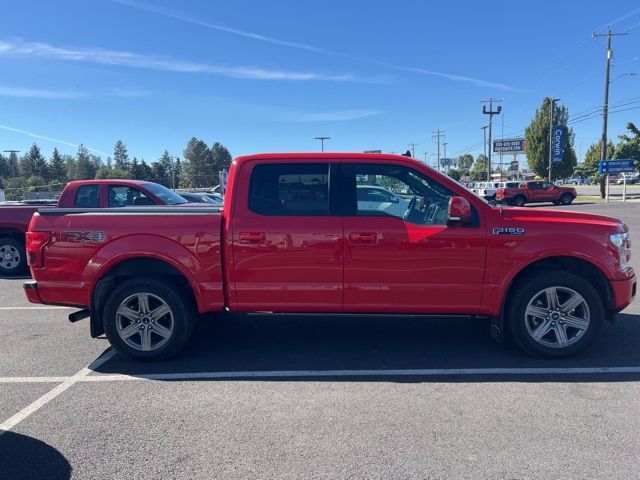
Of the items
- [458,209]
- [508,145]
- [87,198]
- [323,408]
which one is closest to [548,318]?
[458,209]

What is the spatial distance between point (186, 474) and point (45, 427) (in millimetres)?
1330

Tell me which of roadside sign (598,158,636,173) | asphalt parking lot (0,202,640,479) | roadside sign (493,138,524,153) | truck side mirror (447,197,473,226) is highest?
roadside sign (493,138,524,153)

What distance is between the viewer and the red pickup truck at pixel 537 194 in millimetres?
32406

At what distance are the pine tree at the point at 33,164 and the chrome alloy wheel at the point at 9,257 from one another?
92.5 metres

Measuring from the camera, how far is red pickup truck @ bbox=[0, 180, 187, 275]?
363 inches

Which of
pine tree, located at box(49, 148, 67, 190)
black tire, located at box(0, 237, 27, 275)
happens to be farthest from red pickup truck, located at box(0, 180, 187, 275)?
pine tree, located at box(49, 148, 67, 190)

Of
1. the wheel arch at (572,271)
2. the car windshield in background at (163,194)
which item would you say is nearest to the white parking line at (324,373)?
the wheel arch at (572,271)

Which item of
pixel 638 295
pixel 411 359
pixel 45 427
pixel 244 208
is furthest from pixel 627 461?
pixel 638 295

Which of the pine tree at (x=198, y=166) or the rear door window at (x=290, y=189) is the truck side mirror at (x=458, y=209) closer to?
the rear door window at (x=290, y=189)

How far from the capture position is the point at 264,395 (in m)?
4.04

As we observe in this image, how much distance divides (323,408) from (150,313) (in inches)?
79.8

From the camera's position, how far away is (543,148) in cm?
5097

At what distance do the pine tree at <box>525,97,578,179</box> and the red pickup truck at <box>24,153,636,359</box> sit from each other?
Answer: 51.4 meters

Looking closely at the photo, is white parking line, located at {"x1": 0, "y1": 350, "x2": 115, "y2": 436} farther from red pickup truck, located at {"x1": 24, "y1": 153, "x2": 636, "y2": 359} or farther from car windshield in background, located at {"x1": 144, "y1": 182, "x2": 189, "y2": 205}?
car windshield in background, located at {"x1": 144, "y1": 182, "x2": 189, "y2": 205}
